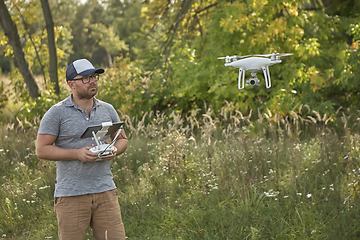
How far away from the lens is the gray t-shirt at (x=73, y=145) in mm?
2840

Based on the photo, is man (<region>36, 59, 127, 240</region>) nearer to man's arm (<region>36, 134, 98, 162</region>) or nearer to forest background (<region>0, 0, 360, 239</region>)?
man's arm (<region>36, 134, 98, 162</region>)

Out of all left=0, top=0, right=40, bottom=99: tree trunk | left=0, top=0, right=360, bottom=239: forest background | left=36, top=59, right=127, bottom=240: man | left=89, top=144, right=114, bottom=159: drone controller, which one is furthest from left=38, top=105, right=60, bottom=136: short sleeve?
left=0, top=0, right=40, bottom=99: tree trunk

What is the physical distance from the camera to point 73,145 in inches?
114

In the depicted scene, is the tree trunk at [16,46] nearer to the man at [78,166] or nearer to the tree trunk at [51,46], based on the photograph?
the tree trunk at [51,46]

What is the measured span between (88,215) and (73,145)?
580 mm

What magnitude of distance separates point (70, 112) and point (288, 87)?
550 centimetres

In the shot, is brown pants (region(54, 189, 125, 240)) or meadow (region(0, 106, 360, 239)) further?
meadow (region(0, 106, 360, 239))

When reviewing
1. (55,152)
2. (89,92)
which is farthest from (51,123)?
(89,92)

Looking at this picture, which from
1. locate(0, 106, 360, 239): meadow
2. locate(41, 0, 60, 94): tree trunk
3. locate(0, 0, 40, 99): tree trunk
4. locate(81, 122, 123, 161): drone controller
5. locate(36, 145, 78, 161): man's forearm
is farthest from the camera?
locate(41, 0, 60, 94): tree trunk

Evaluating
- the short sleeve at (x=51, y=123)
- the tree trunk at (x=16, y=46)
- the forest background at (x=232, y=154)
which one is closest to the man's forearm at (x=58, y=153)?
the short sleeve at (x=51, y=123)

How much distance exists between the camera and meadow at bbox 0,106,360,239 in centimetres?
429

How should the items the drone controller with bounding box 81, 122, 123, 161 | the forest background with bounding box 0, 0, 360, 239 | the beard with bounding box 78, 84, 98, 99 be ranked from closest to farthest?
the drone controller with bounding box 81, 122, 123, 161, the beard with bounding box 78, 84, 98, 99, the forest background with bounding box 0, 0, 360, 239

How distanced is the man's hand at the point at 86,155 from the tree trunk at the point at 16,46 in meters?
7.53

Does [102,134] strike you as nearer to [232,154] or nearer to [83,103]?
[83,103]
